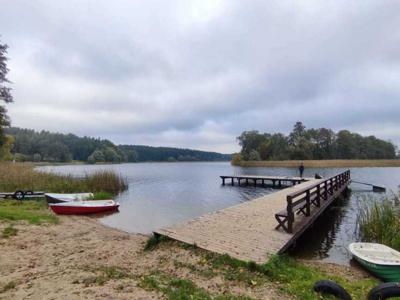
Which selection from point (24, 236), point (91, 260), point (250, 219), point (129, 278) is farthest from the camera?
point (250, 219)

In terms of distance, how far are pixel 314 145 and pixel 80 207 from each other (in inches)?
3177

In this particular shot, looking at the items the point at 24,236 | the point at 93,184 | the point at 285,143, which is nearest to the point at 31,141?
the point at 285,143

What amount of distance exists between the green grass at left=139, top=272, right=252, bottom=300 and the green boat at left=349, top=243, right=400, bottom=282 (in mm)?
3583

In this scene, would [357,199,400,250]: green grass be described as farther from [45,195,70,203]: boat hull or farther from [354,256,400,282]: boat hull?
[45,195,70,203]: boat hull

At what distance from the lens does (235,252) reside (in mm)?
5996

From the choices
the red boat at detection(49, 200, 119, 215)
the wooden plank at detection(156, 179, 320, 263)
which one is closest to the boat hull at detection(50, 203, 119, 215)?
the red boat at detection(49, 200, 119, 215)

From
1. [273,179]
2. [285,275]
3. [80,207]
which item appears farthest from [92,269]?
[273,179]

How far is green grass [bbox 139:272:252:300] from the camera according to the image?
12.9ft

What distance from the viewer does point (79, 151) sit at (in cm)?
10744

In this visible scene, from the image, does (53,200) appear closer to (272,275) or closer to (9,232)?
(9,232)

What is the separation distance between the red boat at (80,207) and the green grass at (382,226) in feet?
37.0

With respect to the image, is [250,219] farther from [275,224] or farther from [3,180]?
[3,180]

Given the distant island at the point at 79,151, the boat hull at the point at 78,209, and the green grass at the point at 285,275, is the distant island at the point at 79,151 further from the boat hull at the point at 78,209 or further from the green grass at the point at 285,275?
the green grass at the point at 285,275

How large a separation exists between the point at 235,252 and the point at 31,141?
348 ft
